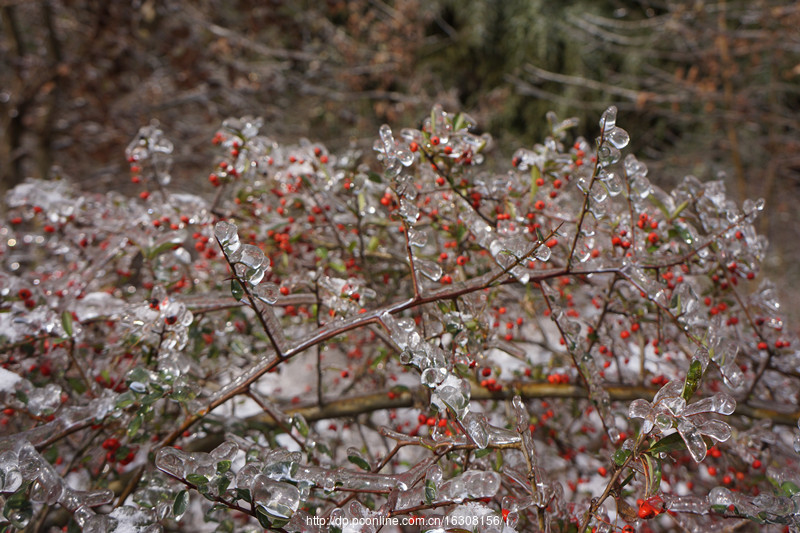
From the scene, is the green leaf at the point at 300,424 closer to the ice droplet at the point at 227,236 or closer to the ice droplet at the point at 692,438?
the ice droplet at the point at 227,236

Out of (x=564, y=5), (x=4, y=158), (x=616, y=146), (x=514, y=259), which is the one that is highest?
(x=616, y=146)

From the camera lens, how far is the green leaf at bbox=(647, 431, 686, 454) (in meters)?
0.74

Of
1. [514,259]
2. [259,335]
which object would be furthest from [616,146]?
[259,335]

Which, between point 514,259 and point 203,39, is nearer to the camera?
point 514,259

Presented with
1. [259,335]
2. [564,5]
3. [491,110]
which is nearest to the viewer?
[259,335]

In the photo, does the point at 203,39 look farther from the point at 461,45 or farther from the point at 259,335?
the point at 259,335

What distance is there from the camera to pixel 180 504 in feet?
2.64

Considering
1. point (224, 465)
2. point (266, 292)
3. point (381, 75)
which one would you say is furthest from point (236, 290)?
point (381, 75)

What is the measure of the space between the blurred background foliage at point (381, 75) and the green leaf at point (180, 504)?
1.42 metres

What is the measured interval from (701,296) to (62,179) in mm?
2061

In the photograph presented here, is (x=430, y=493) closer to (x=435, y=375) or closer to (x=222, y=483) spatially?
(x=435, y=375)

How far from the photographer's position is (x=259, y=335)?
5.10 feet

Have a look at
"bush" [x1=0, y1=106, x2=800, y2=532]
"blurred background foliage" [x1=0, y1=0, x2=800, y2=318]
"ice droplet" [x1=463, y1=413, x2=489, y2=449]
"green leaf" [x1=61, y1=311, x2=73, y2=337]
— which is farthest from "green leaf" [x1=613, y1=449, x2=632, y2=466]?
"blurred background foliage" [x1=0, y1=0, x2=800, y2=318]

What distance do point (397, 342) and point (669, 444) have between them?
0.47 meters
